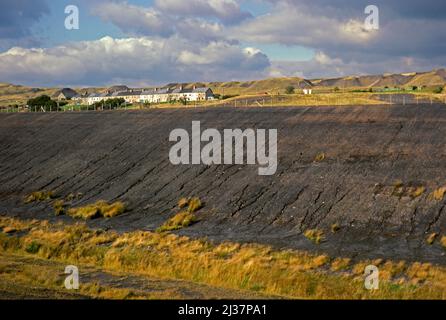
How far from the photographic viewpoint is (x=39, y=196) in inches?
1531

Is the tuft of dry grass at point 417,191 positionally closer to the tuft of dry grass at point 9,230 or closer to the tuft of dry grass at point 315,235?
the tuft of dry grass at point 315,235

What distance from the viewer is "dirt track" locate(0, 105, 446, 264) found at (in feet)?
88.3

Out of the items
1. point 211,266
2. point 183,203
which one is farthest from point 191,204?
point 211,266

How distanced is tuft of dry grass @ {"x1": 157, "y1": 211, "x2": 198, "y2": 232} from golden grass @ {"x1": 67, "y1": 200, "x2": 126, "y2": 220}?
4381 millimetres

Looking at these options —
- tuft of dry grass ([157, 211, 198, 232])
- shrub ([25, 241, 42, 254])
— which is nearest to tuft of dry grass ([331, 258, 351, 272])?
tuft of dry grass ([157, 211, 198, 232])

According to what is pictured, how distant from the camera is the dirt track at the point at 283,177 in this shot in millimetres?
26922

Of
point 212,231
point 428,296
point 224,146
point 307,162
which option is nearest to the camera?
point 428,296

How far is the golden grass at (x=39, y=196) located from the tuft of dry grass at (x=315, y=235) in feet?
67.6

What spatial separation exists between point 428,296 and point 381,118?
26.0m

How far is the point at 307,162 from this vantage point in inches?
1412

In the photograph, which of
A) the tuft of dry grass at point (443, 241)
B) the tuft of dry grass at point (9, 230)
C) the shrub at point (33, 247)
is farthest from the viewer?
the tuft of dry grass at point (9, 230)

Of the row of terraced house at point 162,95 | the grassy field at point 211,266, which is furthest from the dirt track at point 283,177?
the row of terraced house at point 162,95
